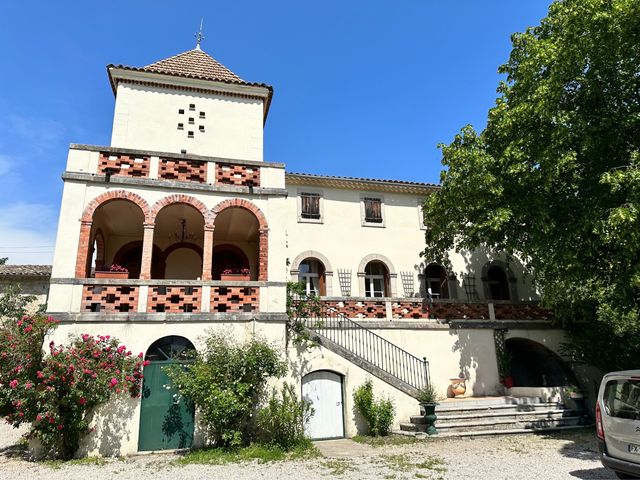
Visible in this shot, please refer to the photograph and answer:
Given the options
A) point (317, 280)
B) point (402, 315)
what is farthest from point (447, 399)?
point (317, 280)

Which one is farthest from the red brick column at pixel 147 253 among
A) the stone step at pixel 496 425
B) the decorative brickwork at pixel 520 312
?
the decorative brickwork at pixel 520 312

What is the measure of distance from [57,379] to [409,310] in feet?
32.5

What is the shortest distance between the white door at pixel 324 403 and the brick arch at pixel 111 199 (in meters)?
5.85

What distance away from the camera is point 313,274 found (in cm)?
1619

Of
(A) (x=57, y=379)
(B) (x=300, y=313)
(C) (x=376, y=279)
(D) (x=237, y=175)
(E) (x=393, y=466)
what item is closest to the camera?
(E) (x=393, y=466)

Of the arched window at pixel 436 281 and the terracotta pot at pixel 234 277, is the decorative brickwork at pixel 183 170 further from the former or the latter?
the arched window at pixel 436 281

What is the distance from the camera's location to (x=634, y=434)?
5918 millimetres

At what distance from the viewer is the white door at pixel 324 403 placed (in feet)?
34.8

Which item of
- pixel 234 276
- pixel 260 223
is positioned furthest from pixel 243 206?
pixel 234 276

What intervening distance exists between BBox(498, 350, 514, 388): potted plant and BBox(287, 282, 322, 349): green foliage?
20.8ft

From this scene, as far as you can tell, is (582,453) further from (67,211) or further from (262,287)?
(67,211)

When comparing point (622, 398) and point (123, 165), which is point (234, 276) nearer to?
point (123, 165)

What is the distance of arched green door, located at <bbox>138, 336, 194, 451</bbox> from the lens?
9078 mm

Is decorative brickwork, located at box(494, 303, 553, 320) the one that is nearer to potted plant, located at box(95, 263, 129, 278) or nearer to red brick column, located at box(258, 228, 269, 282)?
red brick column, located at box(258, 228, 269, 282)
